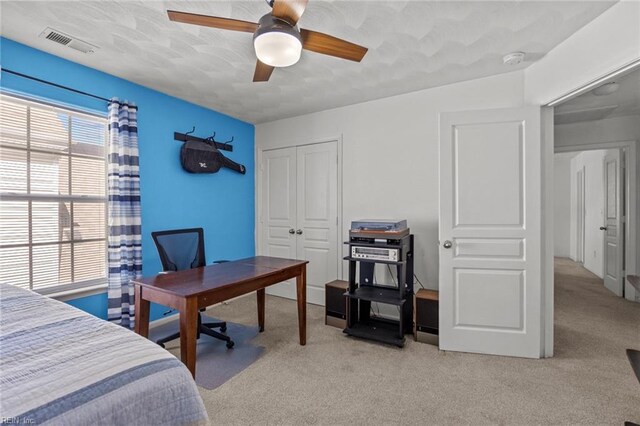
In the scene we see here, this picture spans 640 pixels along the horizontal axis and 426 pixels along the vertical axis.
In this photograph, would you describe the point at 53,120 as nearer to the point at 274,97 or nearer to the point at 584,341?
the point at 274,97

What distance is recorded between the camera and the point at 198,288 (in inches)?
75.4

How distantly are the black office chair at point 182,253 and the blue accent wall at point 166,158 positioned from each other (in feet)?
1.95

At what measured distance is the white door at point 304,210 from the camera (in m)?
3.79

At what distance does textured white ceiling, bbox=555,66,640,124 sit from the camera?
294 centimetres

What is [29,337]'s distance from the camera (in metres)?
1.05

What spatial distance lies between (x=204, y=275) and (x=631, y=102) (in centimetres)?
488

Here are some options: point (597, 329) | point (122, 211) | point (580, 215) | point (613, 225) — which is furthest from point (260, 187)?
point (580, 215)

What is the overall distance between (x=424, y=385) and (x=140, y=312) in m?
2.05

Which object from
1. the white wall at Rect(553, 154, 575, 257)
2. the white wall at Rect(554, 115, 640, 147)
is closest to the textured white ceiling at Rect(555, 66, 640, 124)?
the white wall at Rect(554, 115, 640, 147)

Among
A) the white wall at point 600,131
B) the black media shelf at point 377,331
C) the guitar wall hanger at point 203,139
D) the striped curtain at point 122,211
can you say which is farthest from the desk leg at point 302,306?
the white wall at point 600,131

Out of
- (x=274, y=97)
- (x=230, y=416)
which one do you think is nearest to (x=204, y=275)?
(x=230, y=416)

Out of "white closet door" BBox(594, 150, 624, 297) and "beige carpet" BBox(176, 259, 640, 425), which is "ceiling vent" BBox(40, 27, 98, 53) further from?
"white closet door" BBox(594, 150, 624, 297)

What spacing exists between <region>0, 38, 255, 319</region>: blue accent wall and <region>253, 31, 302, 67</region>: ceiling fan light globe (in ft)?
5.88

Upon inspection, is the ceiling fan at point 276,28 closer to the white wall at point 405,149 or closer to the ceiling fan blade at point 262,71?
the ceiling fan blade at point 262,71
